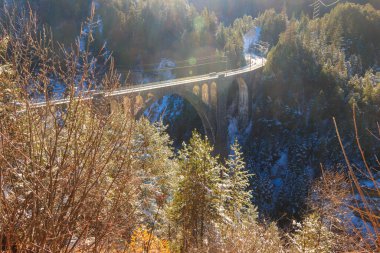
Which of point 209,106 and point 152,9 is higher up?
point 152,9

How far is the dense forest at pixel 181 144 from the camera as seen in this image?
2.17 m

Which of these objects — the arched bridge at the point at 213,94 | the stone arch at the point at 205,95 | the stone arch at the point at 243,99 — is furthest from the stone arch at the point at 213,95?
the stone arch at the point at 243,99

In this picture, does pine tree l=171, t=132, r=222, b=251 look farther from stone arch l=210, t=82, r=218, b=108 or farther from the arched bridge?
stone arch l=210, t=82, r=218, b=108

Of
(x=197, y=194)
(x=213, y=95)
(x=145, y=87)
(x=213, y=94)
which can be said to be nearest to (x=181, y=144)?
(x=213, y=95)

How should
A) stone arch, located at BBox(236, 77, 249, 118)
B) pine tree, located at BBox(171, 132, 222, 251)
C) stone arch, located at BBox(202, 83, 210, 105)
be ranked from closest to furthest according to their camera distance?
pine tree, located at BBox(171, 132, 222, 251) < stone arch, located at BBox(202, 83, 210, 105) < stone arch, located at BBox(236, 77, 249, 118)

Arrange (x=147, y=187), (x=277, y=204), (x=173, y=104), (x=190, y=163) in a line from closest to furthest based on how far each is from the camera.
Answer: (x=147, y=187), (x=190, y=163), (x=277, y=204), (x=173, y=104)

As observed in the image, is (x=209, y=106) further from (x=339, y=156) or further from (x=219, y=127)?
(x=339, y=156)

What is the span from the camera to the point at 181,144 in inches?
1727

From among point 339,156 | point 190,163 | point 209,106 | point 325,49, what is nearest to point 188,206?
point 190,163

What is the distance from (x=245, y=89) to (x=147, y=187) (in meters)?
33.8

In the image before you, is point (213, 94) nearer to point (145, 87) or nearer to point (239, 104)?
point (239, 104)

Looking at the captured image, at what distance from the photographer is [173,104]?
5209 cm

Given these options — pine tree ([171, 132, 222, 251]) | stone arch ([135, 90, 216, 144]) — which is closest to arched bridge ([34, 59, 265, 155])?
stone arch ([135, 90, 216, 144])

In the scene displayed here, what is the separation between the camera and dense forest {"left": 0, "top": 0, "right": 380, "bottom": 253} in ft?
7.11
